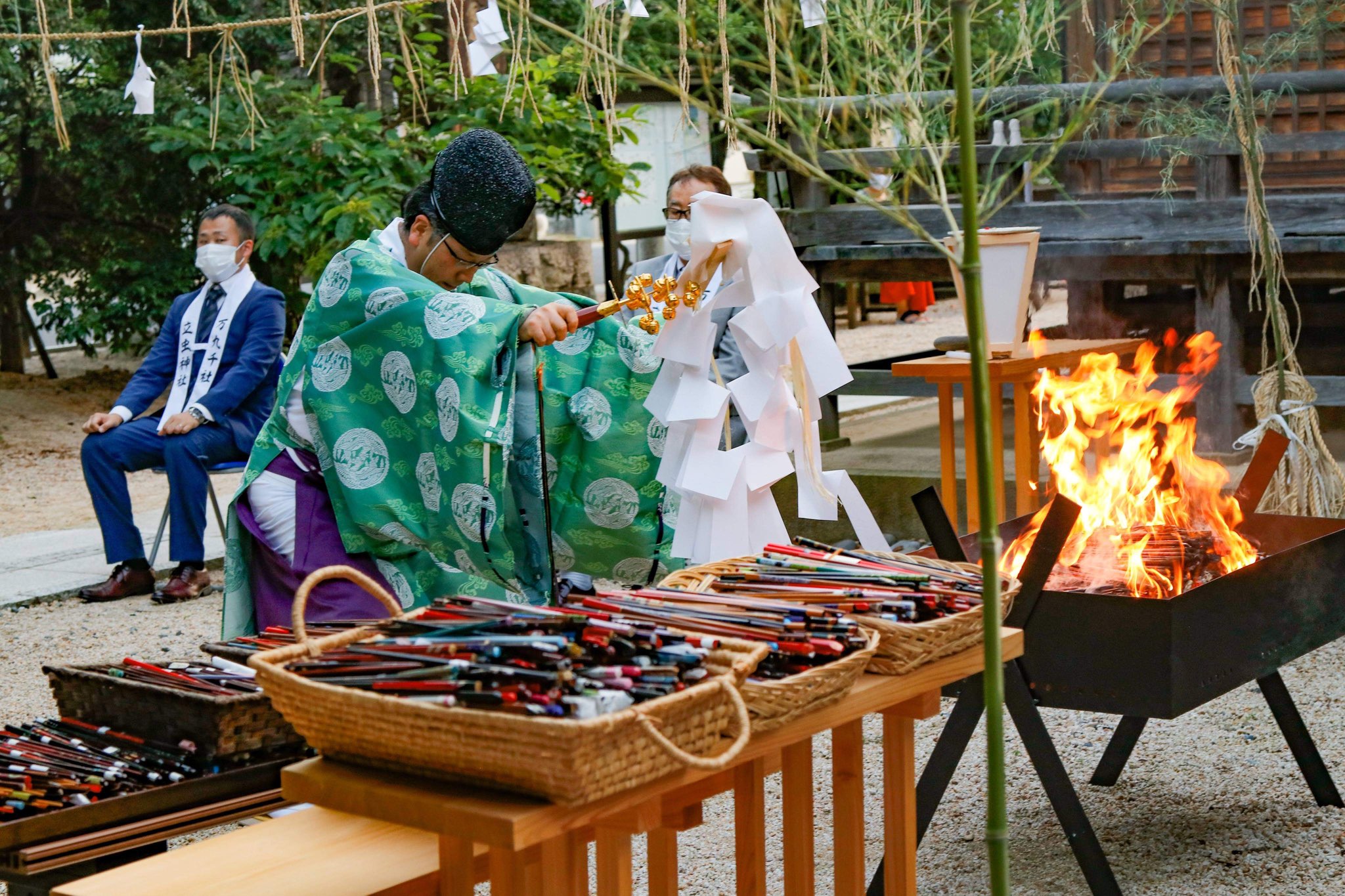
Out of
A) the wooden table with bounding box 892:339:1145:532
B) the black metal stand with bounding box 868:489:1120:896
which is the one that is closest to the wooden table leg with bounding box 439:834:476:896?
→ the black metal stand with bounding box 868:489:1120:896

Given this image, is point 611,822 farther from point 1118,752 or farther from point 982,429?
point 1118,752

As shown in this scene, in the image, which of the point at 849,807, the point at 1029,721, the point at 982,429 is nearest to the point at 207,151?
the point at 1029,721

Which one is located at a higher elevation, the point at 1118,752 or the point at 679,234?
the point at 679,234

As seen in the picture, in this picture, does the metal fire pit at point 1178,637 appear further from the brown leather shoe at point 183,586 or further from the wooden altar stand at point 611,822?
the brown leather shoe at point 183,586

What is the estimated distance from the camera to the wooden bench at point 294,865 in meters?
2.27

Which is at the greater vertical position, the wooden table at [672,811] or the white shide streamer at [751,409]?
the white shide streamer at [751,409]

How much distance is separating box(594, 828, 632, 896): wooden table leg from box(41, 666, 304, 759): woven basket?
82cm

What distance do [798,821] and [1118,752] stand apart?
6.32 ft

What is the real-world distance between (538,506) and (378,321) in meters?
0.56

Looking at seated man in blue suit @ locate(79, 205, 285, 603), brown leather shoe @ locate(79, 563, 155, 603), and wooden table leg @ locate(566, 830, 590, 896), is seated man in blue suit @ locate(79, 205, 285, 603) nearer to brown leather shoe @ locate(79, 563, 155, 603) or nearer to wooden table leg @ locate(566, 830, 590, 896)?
brown leather shoe @ locate(79, 563, 155, 603)

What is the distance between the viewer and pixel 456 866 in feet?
7.15

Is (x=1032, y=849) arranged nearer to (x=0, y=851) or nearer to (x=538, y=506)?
(x=538, y=506)

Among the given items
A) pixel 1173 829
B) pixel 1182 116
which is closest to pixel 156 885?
pixel 1173 829

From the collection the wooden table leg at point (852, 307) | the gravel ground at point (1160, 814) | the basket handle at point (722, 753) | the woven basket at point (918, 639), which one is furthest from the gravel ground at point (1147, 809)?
the wooden table leg at point (852, 307)
